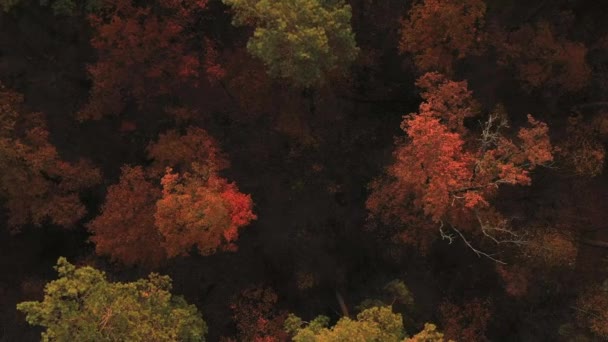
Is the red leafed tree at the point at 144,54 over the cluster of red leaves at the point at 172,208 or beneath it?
over

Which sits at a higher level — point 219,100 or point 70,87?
point 70,87

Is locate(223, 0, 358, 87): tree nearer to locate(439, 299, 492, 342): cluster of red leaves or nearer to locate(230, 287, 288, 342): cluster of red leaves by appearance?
locate(230, 287, 288, 342): cluster of red leaves

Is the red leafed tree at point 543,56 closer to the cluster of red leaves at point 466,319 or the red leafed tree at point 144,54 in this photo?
the cluster of red leaves at point 466,319

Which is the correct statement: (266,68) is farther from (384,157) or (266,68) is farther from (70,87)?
(70,87)

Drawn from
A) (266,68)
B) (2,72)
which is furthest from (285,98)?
(2,72)

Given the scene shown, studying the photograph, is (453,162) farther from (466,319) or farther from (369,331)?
(466,319)

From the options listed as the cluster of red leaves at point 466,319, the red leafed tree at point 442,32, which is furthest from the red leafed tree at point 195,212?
the cluster of red leaves at point 466,319

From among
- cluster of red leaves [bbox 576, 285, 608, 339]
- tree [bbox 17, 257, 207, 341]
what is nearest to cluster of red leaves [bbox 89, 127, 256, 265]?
tree [bbox 17, 257, 207, 341]
